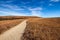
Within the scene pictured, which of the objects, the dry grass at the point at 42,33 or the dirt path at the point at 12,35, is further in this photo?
the dry grass at the point at 42,33

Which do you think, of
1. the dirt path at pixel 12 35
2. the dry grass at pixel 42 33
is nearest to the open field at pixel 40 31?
the dry grass at pixel 42 33

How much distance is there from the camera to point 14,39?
30.2 ft

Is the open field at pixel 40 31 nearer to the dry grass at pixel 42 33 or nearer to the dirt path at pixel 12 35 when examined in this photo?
the dry grass at pixel 42 33

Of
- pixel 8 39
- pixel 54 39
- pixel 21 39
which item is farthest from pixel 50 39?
pixel 8 39

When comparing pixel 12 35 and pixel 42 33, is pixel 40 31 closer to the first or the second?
pixel 42 33

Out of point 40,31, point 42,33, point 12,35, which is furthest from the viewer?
point 40,31

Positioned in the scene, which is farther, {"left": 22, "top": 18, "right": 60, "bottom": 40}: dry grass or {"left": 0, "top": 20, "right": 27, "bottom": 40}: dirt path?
{"left": 22, "top": 18, "right": 60, "bottom": 40}: dry grass

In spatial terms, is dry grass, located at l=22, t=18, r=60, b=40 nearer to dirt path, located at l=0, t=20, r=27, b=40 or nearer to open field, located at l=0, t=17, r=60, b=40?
open field, located at l=0, t=17, r=60, b=40

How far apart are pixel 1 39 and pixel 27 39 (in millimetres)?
1878

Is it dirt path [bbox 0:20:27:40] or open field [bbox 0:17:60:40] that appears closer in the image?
dirt path [bbox 0:20:27:40]

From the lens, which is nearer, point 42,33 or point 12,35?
point 12,35

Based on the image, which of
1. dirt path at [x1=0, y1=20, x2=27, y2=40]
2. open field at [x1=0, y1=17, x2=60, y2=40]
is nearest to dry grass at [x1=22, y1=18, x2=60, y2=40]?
open field at [x1=0, y1=17, x2=60, y2=40]

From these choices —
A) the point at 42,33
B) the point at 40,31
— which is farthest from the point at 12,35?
the point at 40,31

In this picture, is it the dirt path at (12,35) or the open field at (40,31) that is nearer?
the dirt path at (12,35)
